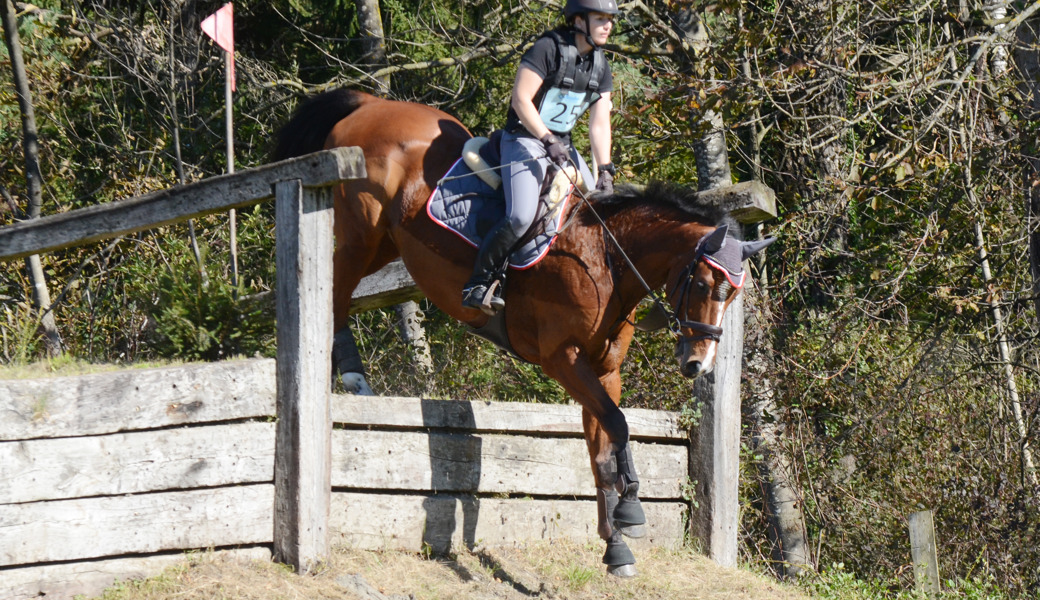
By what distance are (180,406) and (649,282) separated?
7.87 feet

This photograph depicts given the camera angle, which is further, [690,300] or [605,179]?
[605,179]

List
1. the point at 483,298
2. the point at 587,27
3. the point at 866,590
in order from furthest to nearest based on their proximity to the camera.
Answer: the point at 866,590
the point at 587,27
the point at 483,298

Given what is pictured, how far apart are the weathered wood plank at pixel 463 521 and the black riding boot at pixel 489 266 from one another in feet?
3.35

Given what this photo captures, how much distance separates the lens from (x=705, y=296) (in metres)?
5.15

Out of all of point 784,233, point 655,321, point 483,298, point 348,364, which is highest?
point 784,233

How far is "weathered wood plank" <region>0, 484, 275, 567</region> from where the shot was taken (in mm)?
4074

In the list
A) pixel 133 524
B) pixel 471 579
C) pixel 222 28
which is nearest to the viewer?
pixel 133 524

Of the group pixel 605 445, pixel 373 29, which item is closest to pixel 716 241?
pixel 605 445

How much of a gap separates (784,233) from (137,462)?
6837mm

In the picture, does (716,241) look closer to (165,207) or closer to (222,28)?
(165,207)

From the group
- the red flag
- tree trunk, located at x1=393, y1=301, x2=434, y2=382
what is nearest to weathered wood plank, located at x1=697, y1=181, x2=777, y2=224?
the red flag

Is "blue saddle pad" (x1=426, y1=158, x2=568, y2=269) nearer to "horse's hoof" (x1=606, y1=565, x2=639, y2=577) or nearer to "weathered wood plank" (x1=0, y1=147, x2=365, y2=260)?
"weathered wood plank" (x1=0, y1=147, x2=365, y2=260)

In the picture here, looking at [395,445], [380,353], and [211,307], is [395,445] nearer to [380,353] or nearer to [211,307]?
[211,307]

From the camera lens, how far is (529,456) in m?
5.90
